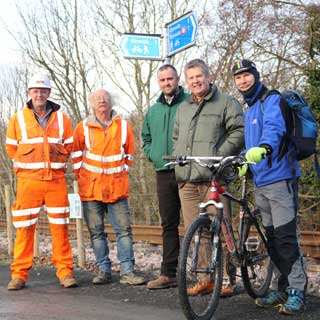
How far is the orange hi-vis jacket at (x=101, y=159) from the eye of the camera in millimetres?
6211

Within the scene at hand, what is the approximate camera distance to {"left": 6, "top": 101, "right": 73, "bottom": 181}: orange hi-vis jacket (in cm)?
599

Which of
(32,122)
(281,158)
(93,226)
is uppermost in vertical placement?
(32,122)

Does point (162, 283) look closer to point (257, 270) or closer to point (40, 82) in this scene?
point (257, 270)

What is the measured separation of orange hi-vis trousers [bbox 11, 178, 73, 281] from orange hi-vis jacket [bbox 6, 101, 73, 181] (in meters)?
0.10

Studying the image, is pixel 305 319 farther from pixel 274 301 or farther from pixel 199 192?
pixel 199 192

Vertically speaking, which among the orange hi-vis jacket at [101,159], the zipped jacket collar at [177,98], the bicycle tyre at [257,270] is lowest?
the bicycle tyre at [257,270]

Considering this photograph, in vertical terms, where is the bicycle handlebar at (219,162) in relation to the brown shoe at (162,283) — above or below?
above

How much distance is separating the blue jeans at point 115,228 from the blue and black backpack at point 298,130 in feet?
7.40

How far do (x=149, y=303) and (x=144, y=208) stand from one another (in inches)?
220

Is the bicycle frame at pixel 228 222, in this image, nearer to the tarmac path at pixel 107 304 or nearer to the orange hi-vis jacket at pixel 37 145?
the tarmac path at pixel 107 304

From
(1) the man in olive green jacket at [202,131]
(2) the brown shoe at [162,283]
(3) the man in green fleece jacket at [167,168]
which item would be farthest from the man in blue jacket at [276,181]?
(2) the brown shoe at [162,283]

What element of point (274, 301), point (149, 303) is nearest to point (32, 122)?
point (149, 303)

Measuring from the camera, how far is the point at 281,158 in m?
4.64

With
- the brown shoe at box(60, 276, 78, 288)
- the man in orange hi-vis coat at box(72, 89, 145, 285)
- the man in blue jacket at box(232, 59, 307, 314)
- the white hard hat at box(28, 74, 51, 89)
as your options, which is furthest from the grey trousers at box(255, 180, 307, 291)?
the white hard hat at box(28, 74, 51, 89)
